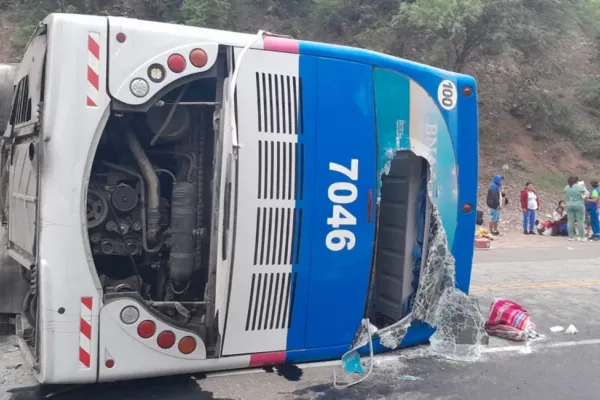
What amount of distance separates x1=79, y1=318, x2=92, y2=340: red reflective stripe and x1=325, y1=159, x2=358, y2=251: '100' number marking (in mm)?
1577

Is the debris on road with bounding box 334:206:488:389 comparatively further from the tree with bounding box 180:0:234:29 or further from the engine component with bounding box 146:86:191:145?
the tree with bounding box 180:0:234:29

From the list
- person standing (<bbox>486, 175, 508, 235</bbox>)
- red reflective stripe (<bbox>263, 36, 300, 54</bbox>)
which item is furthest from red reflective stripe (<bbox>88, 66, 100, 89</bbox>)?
person standing (<bbox>486, 175, 508, 235</bbox>)

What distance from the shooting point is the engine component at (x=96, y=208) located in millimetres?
4023

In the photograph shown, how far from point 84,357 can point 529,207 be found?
1478 centimetres

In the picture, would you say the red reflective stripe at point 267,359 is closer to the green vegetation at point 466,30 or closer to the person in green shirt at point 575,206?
the person in green shirt at point 575,206

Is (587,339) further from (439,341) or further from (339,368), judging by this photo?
(339,368)

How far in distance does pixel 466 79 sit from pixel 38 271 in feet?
11.0

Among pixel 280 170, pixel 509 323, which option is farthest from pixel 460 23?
pixel 280 170

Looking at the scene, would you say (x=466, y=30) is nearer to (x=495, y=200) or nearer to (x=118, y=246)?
(x=495, y=200)

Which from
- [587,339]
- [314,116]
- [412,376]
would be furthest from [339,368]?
[587,339]

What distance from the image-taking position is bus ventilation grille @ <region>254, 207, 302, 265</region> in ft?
13.7

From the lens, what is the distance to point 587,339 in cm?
629

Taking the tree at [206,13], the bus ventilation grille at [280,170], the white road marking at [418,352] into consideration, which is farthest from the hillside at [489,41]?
the bus ventilation grille at [280,170]

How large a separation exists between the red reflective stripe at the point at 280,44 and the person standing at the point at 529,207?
13.6 m
